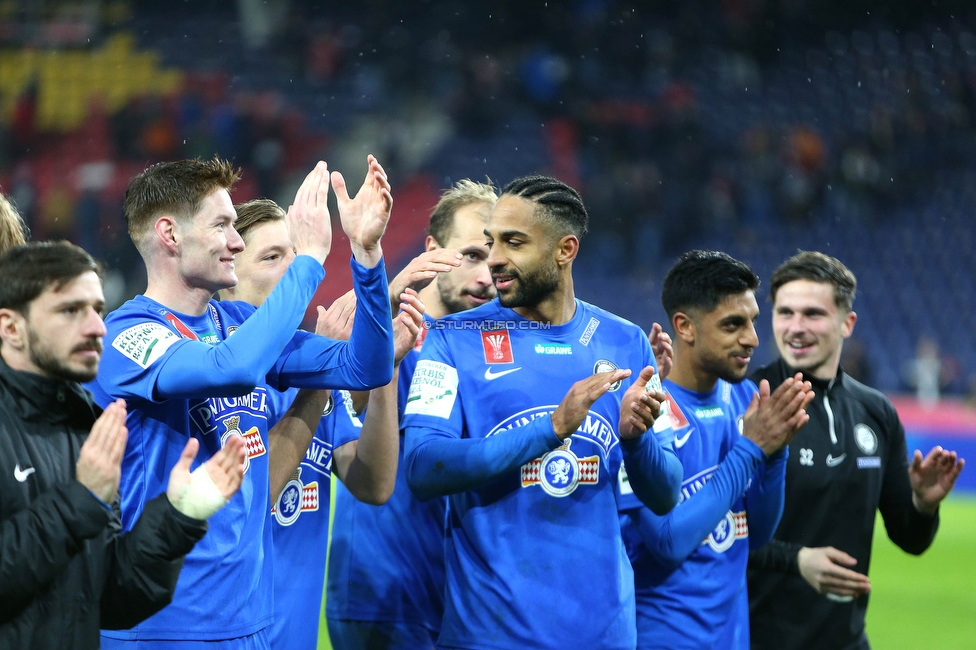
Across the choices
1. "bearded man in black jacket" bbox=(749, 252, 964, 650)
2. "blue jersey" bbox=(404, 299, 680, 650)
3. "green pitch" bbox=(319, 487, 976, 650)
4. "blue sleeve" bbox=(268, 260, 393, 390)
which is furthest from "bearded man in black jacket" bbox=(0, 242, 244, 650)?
"green pitch" bbox=(319, 487, 976, 650)

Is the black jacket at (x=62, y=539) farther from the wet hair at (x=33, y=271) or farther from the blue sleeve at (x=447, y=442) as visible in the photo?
the blue sleeve at (x=447, y=442)

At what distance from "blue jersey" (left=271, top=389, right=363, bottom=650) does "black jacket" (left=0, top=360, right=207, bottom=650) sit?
98 cm

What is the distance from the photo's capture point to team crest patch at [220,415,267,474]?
10.7 feet

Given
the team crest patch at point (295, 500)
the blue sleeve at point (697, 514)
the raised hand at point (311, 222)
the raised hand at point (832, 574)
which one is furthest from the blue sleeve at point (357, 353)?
the raised hand at point (832, 574)

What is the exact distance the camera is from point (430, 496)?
347cm

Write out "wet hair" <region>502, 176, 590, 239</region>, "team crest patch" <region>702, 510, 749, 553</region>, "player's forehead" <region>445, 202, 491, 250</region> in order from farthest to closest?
"player's forehead" <region>445, 202, 491, 250</region> < "team crest patch" <region>702, 510, 749, 553</region> < "wet hair" <region>502, 176, 590, 239</region>

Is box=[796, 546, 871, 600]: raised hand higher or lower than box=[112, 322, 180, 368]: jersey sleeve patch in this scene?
lower

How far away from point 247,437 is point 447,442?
2.08ft

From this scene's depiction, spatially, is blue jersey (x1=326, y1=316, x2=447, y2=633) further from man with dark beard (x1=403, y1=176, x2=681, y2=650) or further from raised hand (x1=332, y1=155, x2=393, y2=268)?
raised hand (x1=332, y1=155, x2=393, y2=268)

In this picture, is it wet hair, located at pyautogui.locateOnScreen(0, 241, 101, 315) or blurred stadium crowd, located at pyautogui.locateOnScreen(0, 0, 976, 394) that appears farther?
blurred stadium crowd, located at pyautogui.locateOnScreen(0, 0, 976, 394)

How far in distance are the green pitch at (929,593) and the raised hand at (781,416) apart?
4.71m

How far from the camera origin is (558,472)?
11.6 ft

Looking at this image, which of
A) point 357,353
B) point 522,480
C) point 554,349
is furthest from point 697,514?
point 357,353

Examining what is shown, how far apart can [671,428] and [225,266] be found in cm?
168
